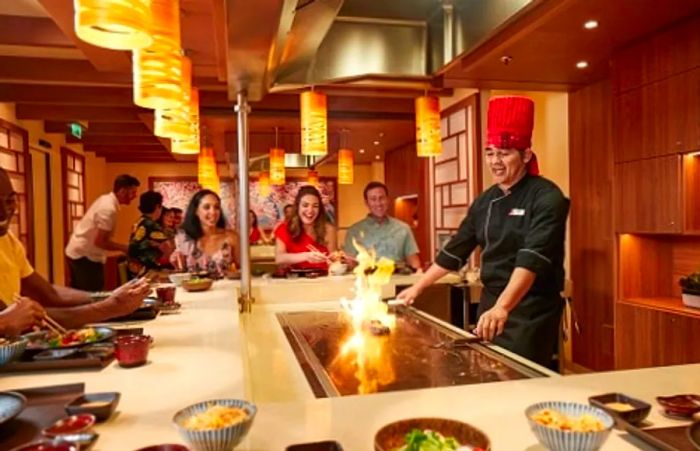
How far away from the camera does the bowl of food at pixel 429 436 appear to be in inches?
34.5

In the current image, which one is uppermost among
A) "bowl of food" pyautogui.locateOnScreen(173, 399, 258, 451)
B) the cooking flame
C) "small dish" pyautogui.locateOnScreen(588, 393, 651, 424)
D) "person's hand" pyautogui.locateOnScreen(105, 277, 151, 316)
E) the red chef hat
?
the red chef hat

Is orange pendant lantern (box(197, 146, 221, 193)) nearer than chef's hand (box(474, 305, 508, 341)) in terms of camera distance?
No

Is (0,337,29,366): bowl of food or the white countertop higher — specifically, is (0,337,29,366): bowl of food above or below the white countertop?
above

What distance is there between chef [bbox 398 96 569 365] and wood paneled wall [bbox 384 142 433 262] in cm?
427

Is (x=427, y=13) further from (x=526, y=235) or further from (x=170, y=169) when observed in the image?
(x=170, y=169)

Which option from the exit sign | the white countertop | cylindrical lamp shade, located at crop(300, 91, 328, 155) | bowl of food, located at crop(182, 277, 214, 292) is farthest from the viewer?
the exit sign

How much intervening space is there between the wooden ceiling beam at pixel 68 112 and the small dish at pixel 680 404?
5912 mm

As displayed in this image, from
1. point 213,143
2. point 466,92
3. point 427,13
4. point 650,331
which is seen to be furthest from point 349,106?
point 650,331

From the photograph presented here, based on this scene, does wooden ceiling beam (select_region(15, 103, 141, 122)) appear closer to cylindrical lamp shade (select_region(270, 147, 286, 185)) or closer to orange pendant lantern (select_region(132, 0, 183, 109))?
cylindrical lamp shade (select_region(270, 147, 286, 185))

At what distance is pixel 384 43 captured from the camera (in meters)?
4.14

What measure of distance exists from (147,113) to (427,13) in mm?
3112

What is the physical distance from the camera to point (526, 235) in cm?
214

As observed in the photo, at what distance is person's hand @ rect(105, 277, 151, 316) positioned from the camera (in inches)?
76.6

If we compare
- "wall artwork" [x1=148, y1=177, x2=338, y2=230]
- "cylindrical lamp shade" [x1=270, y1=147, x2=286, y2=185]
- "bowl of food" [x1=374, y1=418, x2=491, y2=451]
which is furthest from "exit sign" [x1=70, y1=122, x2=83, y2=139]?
"bowl of food" [x1=374, y1=418, x2=491, y2=451]
